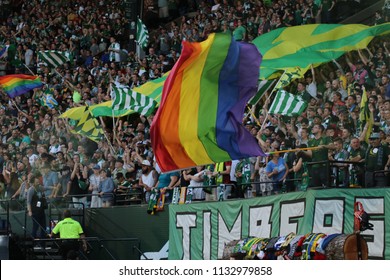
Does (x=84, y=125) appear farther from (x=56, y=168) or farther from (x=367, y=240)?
(x=367, y=240)

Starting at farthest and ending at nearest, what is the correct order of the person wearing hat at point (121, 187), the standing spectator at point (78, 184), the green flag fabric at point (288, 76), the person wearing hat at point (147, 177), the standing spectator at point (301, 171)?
the standing spectator at point (78, 184) → the person wearing hat at point (121, 187) → the person wearing hat at point (147, 177) → the green flag fabric at point (288, 76) → the standing spectator at point (301, 171)

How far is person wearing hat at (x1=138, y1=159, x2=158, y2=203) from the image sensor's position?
68.4 feet

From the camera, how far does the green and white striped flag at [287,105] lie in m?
19.3

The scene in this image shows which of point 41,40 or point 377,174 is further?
point 41,40

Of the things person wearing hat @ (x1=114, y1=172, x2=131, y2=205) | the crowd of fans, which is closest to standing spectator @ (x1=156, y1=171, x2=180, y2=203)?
the crowd of fans

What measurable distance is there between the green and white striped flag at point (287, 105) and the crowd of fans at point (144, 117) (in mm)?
176

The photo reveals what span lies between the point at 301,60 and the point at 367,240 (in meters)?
5.41

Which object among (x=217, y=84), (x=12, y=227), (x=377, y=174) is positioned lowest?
(x=12, y=227)

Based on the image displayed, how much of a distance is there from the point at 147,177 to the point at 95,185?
211 centimetres

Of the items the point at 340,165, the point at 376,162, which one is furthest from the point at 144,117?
the point at 376,162

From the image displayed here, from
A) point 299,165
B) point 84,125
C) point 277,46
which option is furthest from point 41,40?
point 299,165

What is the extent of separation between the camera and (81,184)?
75.6ft

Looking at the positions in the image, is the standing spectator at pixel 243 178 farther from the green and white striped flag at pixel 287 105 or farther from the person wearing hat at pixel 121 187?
the person wearing hat at pixel 121 187

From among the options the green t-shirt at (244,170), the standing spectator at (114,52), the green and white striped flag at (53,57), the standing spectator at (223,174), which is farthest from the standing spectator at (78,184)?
the green and white striped flag at (53,57)
